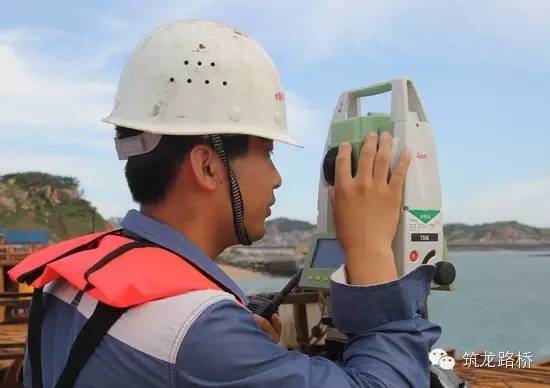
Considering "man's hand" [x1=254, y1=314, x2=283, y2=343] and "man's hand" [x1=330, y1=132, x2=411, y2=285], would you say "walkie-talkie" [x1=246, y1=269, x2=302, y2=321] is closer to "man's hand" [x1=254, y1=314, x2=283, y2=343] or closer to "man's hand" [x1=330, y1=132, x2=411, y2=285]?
"man's hand" [x1=254, y1=314, x2=283, y2=343]

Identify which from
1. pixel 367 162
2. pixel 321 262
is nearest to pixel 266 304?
pixel 321 262

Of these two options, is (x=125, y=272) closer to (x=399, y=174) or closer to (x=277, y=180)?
(x=277, y=180)

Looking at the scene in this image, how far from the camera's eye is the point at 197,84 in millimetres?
1389

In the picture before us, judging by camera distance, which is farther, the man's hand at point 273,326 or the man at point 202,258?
the man's hand at point 273,326

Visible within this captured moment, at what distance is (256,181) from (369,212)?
0.24 m

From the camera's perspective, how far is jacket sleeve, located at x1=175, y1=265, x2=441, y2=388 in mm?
1050

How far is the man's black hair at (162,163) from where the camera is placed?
1.36 metres

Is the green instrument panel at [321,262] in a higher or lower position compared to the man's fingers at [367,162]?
lower

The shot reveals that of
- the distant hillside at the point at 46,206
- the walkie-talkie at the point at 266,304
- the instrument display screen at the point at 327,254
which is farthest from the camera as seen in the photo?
the distant hillside at the point at 46,206

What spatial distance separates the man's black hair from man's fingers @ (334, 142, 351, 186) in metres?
0.21

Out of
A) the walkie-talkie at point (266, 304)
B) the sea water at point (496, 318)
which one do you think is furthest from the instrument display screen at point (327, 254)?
the sea water at point (496, 318)

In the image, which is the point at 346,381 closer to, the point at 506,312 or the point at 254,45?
the point at 254,45

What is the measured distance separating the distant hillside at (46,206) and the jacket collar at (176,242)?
78655 mm

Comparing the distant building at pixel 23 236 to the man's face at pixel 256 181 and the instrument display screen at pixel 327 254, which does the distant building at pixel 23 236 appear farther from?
the man's face at pixel 256 181
